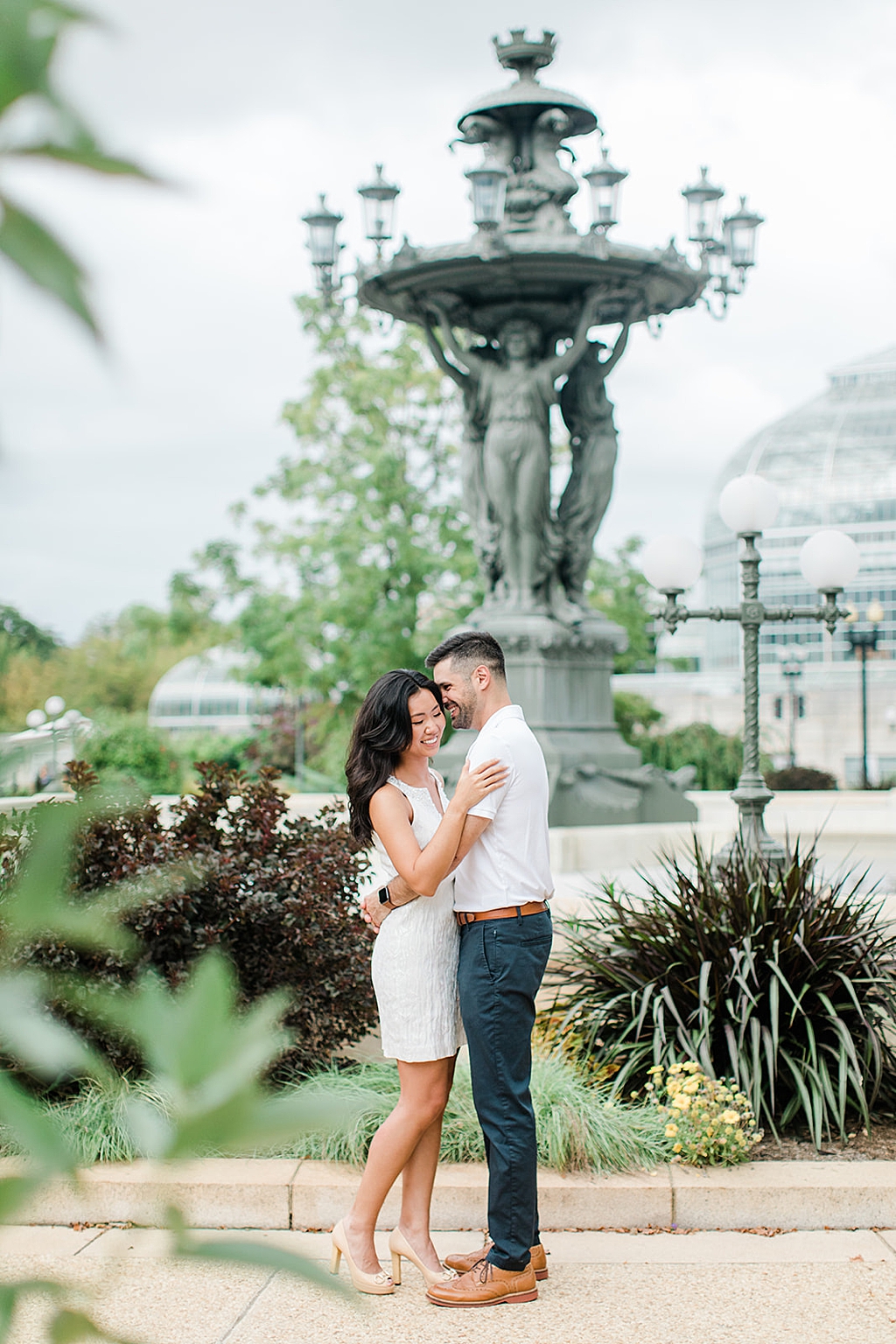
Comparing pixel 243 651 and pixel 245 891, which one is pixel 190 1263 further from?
pixel 243 651

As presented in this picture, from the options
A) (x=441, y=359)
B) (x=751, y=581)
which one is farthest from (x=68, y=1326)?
(x=441, y=359)

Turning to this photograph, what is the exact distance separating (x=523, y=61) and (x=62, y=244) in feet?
41.6

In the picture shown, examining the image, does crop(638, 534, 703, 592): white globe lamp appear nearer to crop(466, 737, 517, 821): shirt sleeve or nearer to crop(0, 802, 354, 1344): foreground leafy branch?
crop(466, 737, 517, 821): shirt sleeve

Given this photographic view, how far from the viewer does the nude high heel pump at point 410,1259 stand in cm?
439

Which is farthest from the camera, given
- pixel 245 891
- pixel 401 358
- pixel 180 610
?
pixel 180 610

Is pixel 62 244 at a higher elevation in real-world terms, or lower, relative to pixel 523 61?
lower

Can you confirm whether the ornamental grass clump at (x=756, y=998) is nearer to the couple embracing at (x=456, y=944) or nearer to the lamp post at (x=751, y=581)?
the couple embracing at (x=456, y=944)

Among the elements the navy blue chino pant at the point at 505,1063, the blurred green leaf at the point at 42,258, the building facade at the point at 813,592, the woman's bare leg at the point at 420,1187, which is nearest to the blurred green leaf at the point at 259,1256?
the blurred green leaf at the point at 42,258

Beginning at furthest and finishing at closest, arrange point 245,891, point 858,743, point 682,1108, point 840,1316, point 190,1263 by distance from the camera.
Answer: point 858,743 → point 245,891 → point 682,1108 → point 840,1316 → point 190,1263

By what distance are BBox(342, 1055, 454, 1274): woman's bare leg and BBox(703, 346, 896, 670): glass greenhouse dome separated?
255 ft

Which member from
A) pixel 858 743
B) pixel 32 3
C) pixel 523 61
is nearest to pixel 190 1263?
pixel 32 3

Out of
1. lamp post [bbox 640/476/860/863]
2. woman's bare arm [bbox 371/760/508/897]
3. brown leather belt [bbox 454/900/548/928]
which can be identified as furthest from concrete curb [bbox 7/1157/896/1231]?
lamp post [bbox 640/476/860/863]

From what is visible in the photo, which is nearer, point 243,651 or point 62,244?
point 62,244

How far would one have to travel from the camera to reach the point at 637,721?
36406 mm
